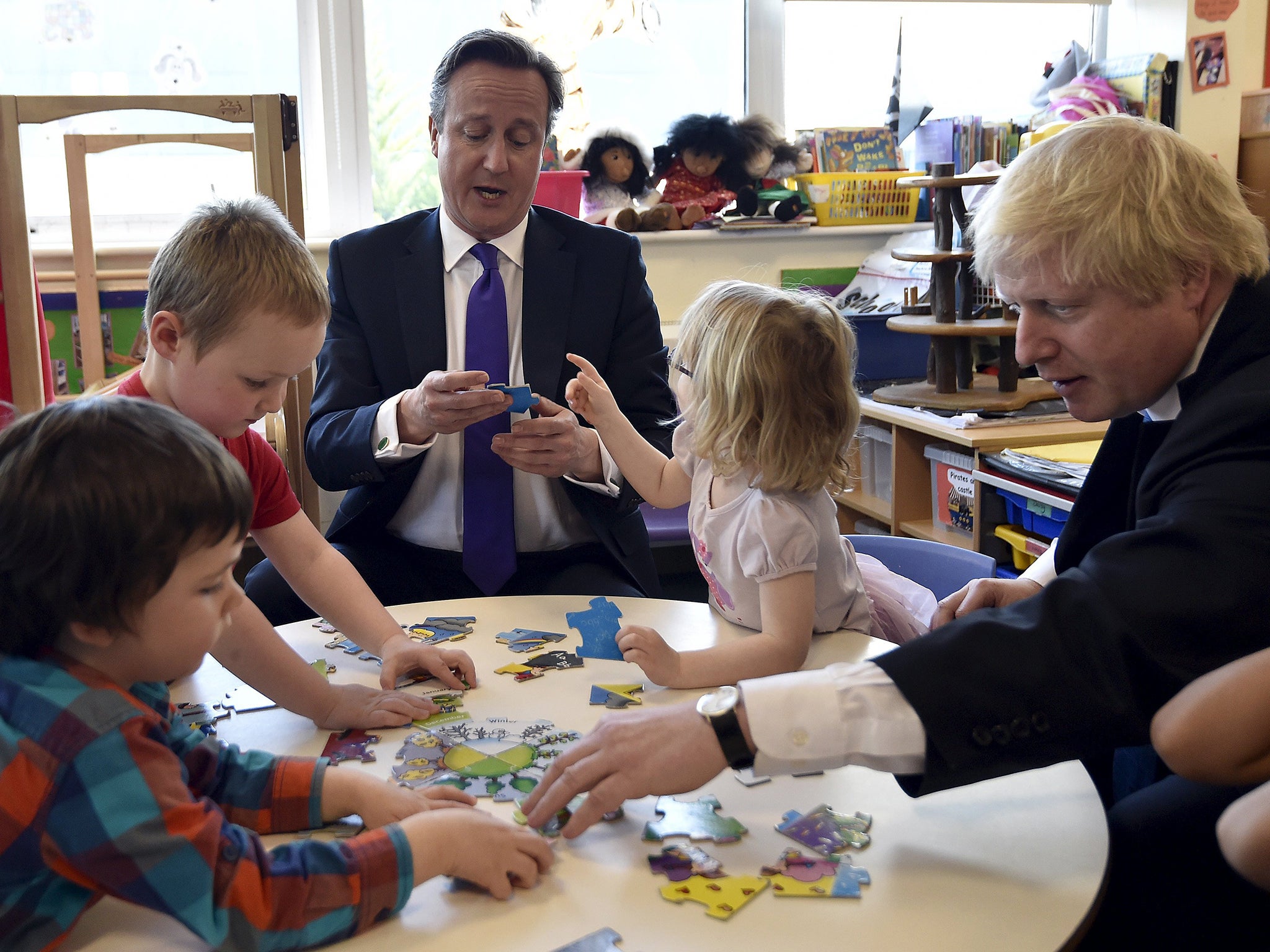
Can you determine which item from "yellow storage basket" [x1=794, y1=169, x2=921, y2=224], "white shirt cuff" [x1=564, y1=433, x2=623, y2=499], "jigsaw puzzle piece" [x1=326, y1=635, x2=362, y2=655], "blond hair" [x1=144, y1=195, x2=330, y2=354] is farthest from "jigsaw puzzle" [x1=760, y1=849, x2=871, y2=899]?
"yellow storage basket" [x1=794, y1=169, x2=921, y2=224]

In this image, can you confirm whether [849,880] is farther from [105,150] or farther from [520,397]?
[105,150]

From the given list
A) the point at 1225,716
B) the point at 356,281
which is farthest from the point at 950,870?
the point at 356,281

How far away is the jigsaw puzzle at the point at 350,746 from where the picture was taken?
1.19m

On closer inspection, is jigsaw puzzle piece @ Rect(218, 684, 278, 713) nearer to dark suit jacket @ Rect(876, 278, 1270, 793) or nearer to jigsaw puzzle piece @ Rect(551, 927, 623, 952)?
jigsaw puzzle piece @ Rect(551, 927, 623, 952)

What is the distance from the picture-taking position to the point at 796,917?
90 centimetres

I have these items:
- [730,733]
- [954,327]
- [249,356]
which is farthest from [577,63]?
[730,733]

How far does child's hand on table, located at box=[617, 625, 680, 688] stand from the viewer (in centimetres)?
135

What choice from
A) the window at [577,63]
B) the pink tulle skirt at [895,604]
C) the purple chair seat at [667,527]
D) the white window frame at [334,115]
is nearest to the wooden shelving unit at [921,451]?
the purple chair seat at [667,527]

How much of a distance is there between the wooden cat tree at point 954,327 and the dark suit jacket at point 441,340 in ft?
3.26

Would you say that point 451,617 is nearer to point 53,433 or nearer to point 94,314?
point 53,433

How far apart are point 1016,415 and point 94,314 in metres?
2.63

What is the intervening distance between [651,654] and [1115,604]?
0.55 meters

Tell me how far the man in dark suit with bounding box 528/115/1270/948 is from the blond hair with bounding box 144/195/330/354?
71 centimetres

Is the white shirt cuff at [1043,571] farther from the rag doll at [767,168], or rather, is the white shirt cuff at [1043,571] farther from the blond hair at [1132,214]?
the rag doll at [767,168]
